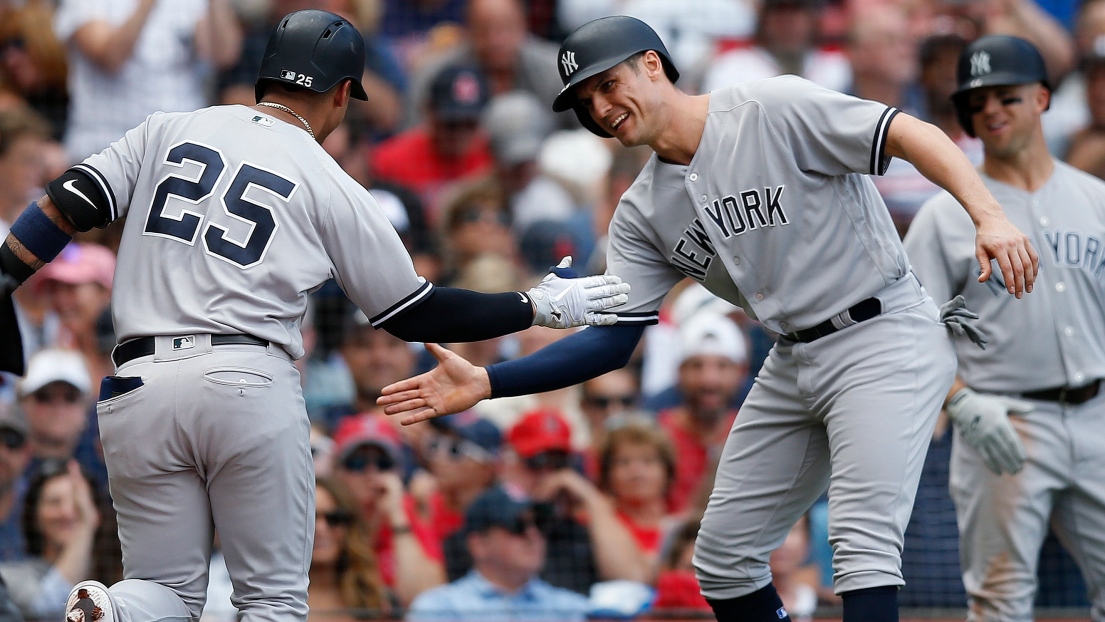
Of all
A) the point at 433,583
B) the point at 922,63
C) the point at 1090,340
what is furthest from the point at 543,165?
the point at 1090,340

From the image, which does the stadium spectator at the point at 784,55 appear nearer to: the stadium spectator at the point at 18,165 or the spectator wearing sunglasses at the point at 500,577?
the spectator wearing sunglasses at the point at 500,577

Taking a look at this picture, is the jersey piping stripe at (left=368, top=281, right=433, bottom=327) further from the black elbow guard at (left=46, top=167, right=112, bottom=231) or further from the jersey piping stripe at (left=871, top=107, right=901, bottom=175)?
the jersey piping stripe at (left=871, top=107, right=901, bottom=175)

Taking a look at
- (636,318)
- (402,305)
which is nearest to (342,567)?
(636,318)

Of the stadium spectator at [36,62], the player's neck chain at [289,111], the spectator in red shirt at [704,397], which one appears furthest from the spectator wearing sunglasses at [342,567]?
the stadium spectator at [36,62]

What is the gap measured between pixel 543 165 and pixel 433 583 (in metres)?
2.89

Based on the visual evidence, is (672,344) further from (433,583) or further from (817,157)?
(817,157)

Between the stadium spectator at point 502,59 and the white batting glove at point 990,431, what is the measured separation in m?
4.29

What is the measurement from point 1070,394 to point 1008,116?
37.0 inches

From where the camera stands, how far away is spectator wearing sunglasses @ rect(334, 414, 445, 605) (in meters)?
5.67

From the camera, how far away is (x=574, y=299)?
11.6 ft

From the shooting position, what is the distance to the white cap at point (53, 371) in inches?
230

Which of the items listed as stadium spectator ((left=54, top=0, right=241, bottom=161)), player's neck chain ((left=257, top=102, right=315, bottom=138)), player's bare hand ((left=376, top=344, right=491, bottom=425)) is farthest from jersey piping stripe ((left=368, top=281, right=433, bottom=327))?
stadium spectator ((left=54, top=0, right=241, bottom=161))

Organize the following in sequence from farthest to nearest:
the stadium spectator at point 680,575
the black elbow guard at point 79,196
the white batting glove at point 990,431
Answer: the stadium spectator at point 680,575, the white batting glove at point 990,431, the black elbow guard at point 79,196

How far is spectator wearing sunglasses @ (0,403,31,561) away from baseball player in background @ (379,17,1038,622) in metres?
2.90
